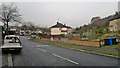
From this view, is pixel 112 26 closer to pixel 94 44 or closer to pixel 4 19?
pixel 4 19

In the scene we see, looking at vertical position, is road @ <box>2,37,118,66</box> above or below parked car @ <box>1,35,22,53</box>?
below

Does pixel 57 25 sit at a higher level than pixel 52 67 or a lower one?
higher

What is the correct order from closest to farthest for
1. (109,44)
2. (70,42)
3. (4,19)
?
(109,44) → (70,42) → (4,19)

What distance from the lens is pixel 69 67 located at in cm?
1122

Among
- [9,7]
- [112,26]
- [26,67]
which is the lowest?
[26,67]

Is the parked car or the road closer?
the road

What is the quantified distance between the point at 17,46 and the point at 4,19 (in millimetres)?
47550

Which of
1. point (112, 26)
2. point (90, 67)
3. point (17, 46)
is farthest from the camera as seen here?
point (112, 26)

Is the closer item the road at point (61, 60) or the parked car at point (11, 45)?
the road at point (61, 60)

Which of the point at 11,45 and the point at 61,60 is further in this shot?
the point at 11,45

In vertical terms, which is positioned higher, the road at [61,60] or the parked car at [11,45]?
the parked car at [11,45]

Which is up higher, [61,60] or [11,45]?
[11,45]

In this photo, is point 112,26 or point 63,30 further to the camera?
point 63,30

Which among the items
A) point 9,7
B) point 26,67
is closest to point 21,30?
point 9,7
